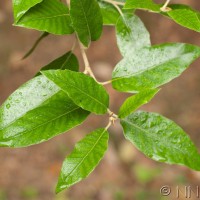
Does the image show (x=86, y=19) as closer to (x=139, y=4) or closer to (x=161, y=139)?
(x=139, y=4)

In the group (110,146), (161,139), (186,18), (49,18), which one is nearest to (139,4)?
(186,18)

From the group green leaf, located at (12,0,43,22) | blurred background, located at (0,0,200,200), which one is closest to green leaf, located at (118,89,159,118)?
green leaf, located at (12,0,43,22)

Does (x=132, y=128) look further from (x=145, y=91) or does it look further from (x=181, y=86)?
(x=181, y=86)

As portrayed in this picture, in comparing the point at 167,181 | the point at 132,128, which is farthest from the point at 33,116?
the point at 167,181

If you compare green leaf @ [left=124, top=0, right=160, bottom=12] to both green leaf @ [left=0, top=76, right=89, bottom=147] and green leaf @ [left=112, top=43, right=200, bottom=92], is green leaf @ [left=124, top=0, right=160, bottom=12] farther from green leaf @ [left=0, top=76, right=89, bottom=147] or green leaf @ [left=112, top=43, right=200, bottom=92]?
green leaf @ [left=0, top=76, right=89, bottom=147]

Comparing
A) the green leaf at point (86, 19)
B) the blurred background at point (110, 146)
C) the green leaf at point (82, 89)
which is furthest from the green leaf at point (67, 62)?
the blurred background at point (110, 146)

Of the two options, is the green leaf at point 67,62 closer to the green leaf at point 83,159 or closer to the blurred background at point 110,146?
the green leaf at point 83,159
